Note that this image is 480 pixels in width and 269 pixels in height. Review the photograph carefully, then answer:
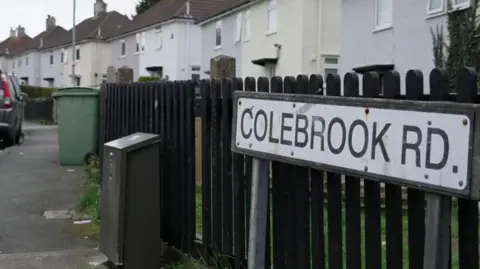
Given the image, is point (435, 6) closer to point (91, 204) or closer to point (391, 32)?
point (391, 32)

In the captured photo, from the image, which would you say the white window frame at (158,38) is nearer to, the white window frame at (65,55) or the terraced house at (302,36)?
the terraced house at (302,36)

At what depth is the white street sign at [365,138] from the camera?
2.54 metres

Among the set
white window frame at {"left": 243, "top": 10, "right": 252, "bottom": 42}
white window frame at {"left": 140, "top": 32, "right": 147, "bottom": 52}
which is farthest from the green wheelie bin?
white window frame at {"left": 140, "top": 32, "right": 147, "bottom": 52}

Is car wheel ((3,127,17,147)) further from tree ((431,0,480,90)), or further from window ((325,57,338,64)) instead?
window ((325,57,338,64))

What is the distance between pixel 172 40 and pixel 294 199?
3695 cm

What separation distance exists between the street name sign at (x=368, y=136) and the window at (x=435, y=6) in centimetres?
1247

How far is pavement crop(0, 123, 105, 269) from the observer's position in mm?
5672

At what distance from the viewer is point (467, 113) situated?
2471 mm

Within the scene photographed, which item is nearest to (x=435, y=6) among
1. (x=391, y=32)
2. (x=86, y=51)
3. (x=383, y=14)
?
(x=391, y=32)

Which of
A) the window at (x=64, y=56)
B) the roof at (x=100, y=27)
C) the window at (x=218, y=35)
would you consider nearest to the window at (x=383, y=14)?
the window at (x=218, y=35)

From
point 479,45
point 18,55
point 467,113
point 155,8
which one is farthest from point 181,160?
point 18,55

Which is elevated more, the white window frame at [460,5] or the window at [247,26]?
the window at [247,26]

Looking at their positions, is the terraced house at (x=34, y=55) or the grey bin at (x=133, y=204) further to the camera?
the terraced house at (x=34, y=55)

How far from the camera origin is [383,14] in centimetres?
1792
